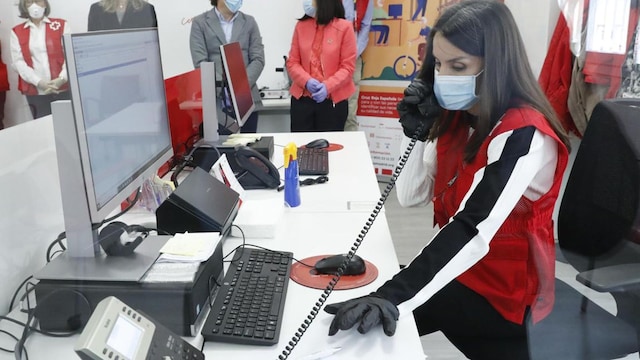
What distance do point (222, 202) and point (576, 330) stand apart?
0.97m

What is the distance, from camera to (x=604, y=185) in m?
1.43

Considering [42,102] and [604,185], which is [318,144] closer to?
[604,185]

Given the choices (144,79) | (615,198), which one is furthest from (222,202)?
(615,198)

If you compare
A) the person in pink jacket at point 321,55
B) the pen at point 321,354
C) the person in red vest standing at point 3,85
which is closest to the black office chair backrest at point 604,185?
the pen at point 321,354

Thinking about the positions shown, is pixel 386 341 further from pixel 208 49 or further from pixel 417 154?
pixel 208 49

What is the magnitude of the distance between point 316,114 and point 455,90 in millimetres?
2195

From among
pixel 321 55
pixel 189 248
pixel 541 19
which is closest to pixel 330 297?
pixel 189 248

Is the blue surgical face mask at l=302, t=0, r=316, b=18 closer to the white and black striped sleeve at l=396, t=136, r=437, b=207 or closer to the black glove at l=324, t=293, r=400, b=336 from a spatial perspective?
the white and black striped sleeve at l=396, t=136, r=437, b=207

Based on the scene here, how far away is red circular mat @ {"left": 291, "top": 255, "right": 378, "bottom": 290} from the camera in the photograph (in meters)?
1.16

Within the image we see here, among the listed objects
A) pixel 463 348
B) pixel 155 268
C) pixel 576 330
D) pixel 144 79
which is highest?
pixel 144 79

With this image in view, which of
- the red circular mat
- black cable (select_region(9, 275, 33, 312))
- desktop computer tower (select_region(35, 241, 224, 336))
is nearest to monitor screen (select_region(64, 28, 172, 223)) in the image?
desktop computer tower (select_region(35, 241, 224, 336))

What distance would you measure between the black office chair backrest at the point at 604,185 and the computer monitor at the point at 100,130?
1.17 meters

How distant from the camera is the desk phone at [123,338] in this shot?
23.3 inches

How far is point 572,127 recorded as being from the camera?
145 centimetres
